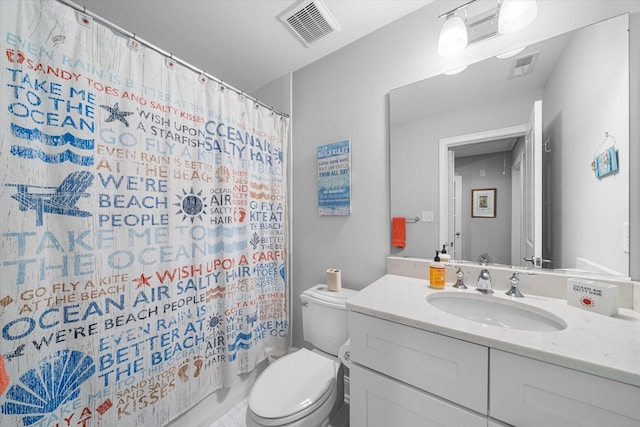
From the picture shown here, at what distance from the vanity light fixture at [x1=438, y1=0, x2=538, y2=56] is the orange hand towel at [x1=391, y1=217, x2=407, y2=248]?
0.88 m

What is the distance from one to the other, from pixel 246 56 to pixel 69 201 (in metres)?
1.40

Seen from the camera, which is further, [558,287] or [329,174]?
[329,174]

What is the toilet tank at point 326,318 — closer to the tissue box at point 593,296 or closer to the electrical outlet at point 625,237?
the tissue box at point 593,296

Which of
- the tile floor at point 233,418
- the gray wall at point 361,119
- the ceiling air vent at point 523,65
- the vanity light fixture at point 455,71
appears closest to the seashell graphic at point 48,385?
the tile floor at point 233,418

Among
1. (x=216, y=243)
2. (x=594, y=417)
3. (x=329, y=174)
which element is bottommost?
(x=594, y=417)

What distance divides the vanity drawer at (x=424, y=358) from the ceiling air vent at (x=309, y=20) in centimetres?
155

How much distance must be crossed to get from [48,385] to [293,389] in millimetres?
862

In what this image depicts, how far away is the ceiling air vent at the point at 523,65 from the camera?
1.02 metres

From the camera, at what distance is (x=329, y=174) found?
161 cm

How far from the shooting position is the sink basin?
2.81 ft

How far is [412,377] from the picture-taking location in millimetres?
794

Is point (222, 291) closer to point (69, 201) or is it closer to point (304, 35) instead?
point (69, 201)

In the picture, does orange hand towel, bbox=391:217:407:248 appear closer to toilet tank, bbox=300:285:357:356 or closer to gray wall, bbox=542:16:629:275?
toilet tank, bbox=300:285:357:356

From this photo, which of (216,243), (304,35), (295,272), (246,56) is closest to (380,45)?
(304,35)
